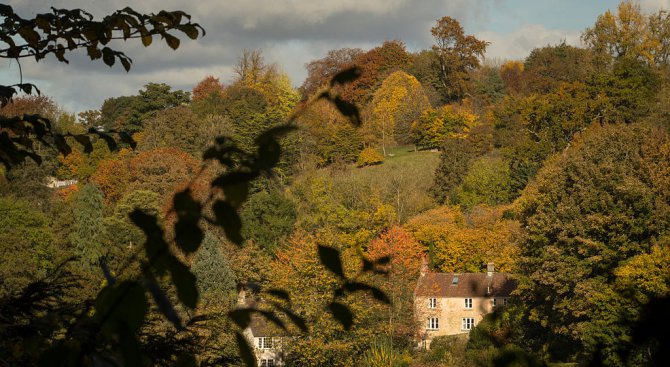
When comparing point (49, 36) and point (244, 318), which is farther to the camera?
point (49, 36)

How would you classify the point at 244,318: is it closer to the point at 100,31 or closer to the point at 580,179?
the point at 100,31

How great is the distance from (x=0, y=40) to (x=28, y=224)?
4149 centimetres

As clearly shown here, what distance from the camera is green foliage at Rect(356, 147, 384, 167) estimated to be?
189 ft

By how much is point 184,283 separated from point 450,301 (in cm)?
3820

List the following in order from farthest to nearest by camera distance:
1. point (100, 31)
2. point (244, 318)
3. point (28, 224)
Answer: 1. point (28, 224)
2. point (100, 31)
3. point (244, 318)

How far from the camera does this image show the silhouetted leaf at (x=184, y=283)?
1.52m

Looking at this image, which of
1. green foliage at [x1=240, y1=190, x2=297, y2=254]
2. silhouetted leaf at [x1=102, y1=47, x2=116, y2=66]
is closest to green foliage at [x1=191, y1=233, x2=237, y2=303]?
green foliage at [x1=240, y1=190, x2=297, y2=254]

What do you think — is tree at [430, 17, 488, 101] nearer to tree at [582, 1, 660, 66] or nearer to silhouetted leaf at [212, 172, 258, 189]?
tree at [582, 1, 660, 66]

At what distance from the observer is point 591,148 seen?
28406mm

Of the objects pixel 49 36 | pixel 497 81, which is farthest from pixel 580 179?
pixel 497 81

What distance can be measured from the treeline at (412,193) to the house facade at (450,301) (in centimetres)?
101

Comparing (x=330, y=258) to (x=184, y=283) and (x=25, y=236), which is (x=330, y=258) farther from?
(x=25, y=236)

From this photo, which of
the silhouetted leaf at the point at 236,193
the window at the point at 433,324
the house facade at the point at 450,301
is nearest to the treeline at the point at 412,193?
the silhouetted leaf at the point at 236,193

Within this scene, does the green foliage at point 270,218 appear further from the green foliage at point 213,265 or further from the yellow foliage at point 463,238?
the yellow foliage at point 463,238
